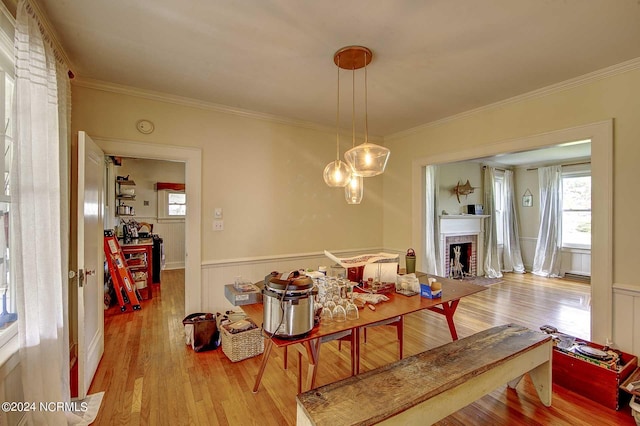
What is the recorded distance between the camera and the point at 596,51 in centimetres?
218

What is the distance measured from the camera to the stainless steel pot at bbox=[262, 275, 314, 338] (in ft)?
4.86

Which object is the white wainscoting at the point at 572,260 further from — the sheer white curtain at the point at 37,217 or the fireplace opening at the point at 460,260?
the sheer white curtain at the point at 37,217

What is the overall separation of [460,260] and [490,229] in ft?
3.20

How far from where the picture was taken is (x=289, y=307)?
1.48m

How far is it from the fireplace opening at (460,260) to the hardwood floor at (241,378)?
1.96 meters

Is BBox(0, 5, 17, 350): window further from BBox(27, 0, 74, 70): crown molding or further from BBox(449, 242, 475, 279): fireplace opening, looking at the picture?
BBox(449, 242, 475, 279): fireplace opening

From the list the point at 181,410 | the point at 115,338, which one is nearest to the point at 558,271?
the point at 181,410

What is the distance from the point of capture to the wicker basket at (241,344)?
261 centimetres

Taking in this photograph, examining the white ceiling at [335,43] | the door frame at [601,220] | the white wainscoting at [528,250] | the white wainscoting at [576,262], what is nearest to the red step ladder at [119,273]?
the white ceiling at [335,43]

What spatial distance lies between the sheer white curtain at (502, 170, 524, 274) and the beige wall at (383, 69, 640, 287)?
4042mm

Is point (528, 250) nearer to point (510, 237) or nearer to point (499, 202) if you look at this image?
point (510, 237)

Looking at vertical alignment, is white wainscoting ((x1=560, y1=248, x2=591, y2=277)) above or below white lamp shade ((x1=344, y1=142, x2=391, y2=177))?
below

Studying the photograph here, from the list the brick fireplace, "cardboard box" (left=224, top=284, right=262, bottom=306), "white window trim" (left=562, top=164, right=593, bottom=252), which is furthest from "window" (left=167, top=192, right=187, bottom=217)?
"white window trim" (left=562, top=164, right=593, bottom=252)

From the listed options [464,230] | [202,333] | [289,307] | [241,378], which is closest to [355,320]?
[289,307]
